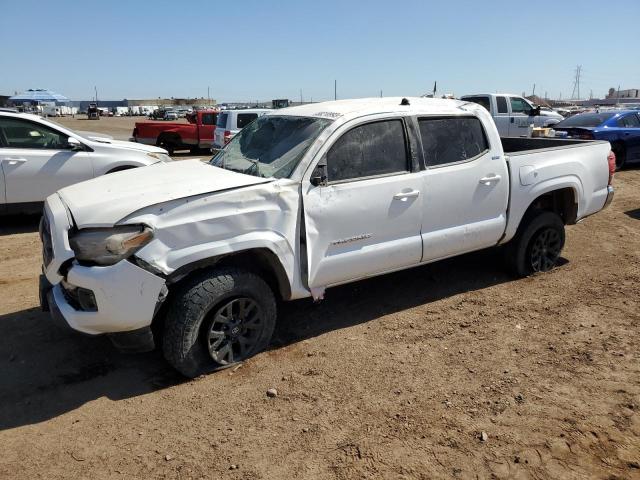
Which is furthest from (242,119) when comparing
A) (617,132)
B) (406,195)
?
(406,195)

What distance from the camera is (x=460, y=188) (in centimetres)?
458

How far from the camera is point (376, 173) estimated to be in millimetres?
4164

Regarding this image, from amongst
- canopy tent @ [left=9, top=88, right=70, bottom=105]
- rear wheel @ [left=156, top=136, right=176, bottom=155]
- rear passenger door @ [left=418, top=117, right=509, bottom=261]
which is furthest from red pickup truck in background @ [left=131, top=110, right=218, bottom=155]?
canopy tent @ [left=9, top=88, right=70, bottom=105]

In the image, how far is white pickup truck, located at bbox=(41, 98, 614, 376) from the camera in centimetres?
324

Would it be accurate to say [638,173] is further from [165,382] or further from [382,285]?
[165,382]

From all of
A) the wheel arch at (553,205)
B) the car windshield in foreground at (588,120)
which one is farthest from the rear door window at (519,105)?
the wheel arch at (553,205)

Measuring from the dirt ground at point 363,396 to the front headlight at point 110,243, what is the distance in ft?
3.19

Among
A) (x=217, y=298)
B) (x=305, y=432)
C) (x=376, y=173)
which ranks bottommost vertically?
(x=305, y=432)

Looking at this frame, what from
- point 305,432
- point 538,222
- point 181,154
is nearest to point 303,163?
point 305,432

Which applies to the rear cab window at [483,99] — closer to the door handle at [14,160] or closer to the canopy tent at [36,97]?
the door handle at [14,160]

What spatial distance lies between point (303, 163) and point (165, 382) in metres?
1.83

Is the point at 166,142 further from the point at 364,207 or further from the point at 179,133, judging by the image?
the point at 364,207

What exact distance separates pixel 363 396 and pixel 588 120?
1268 centimetres

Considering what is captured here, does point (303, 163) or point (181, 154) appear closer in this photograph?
point (303, 163)
